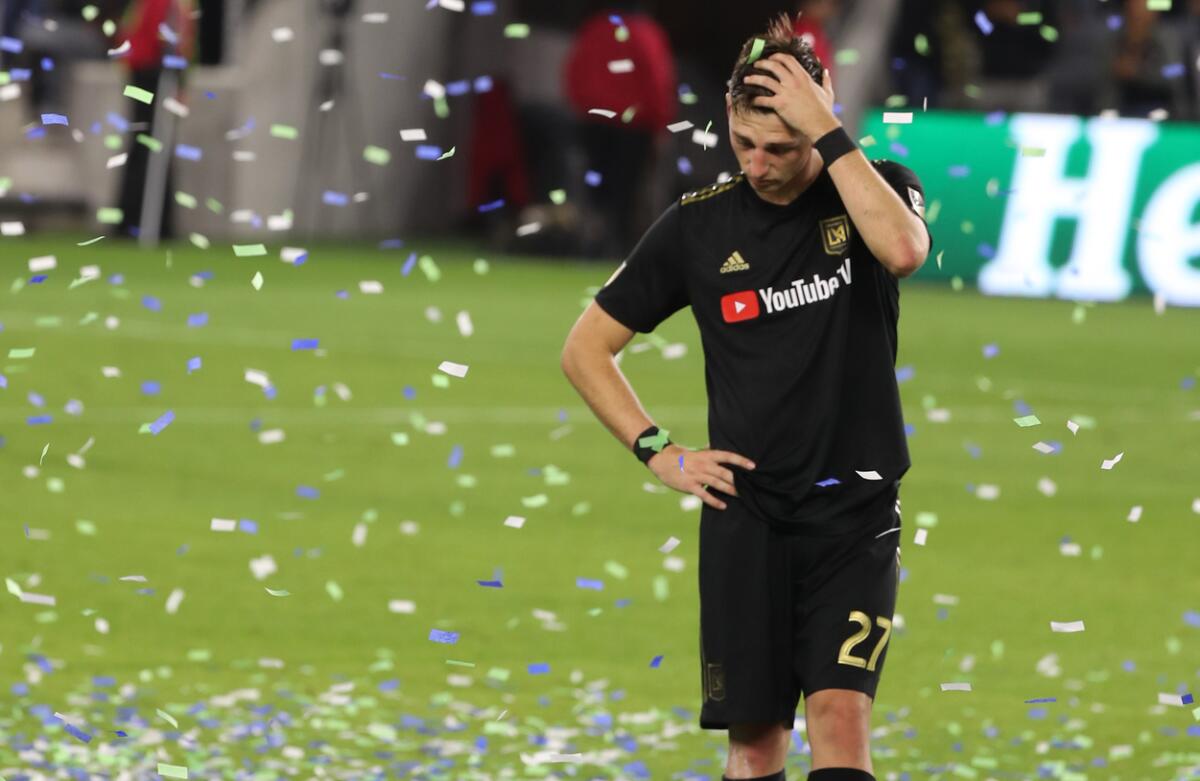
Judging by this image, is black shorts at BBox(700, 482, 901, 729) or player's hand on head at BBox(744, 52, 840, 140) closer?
player's hand on head at BBox(744, 52, 840, 140)

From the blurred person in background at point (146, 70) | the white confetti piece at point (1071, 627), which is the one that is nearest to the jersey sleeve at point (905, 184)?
the white confetti piece at point (1071, 627)

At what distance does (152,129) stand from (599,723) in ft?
59.7

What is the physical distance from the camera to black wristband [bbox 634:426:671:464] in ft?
18.9

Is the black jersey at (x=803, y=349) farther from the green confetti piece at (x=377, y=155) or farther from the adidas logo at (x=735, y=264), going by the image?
the green confetti piece at (x=377, y=155)

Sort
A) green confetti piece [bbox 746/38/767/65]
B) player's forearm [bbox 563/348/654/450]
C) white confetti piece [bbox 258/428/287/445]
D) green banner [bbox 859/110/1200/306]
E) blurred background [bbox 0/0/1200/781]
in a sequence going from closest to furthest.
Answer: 1. green confetti piece [bbox 746/38/767/65]
2. player's forearm [bbox 563/348/654/450]
3. blurred background [bbox 0/0/1200/781]
4. white confetti piece [bbox 258/428/287/445]
5. green banner [bbox 859/110/1200/306]

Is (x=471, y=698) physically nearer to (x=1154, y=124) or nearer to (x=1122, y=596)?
(x=1122, y=596)

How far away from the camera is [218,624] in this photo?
9086 mm

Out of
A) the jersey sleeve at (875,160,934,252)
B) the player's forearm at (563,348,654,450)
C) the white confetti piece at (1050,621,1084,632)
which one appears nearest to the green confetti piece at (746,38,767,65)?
the jersey sleeve at (875,160,934,252)

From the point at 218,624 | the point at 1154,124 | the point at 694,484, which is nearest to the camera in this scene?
the point at 694,484

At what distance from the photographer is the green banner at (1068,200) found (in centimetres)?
2025

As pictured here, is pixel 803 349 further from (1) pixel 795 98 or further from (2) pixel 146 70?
(2) pixel 146 70

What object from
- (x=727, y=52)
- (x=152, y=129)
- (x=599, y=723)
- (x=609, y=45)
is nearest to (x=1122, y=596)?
(x=599, y=723)

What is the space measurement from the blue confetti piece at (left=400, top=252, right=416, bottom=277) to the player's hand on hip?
1791 centimetres

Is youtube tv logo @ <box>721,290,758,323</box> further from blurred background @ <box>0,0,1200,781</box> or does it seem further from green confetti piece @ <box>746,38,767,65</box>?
blurred background @ <box>0,0,1200,781</box>
